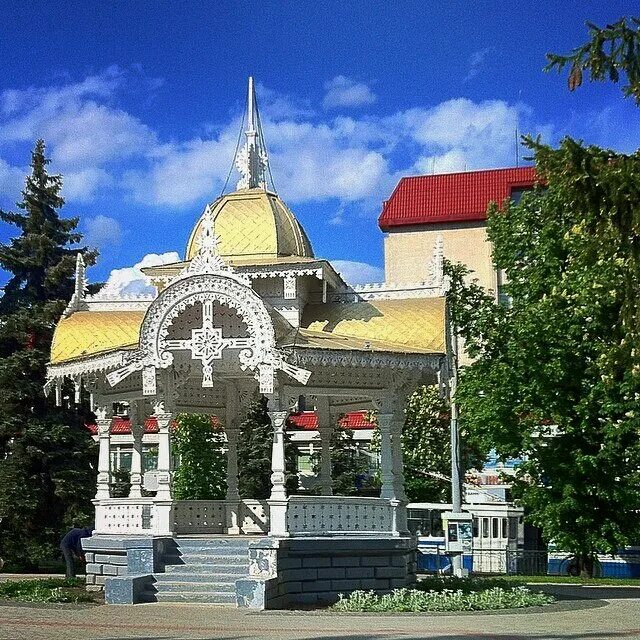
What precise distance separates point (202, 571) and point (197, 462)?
18339 mm

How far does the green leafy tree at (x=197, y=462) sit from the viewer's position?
1431 inches

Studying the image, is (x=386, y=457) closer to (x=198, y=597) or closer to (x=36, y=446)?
(x=198, y=597)

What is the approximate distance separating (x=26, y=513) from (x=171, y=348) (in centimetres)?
1230

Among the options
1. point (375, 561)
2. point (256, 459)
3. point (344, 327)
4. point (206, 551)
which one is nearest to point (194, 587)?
point (206, 551)

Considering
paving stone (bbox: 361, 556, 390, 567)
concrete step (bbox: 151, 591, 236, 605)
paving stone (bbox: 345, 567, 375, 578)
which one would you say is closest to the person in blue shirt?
concrete step (bbox: 151, 591, 236, 605)

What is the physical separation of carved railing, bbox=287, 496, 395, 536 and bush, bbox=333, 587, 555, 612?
135 cm

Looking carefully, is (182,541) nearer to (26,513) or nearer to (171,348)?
(171,348)

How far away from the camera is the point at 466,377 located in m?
29.5

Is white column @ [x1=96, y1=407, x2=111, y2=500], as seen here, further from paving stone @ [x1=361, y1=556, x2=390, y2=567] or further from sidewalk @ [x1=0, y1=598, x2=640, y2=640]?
paving stone @ [x1=361, y1=556, x2=390, y2=567]

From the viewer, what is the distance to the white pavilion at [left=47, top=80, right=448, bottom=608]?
60.8 ft

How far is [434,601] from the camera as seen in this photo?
1758 centimetres

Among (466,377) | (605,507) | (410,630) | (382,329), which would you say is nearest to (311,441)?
(466,377)

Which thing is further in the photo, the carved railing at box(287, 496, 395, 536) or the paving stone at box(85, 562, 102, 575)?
the paving stone at box(85, 562, 102, 575)

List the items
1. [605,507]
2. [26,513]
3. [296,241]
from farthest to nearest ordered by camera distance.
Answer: [26,513] < [605,507] < [296,241]
